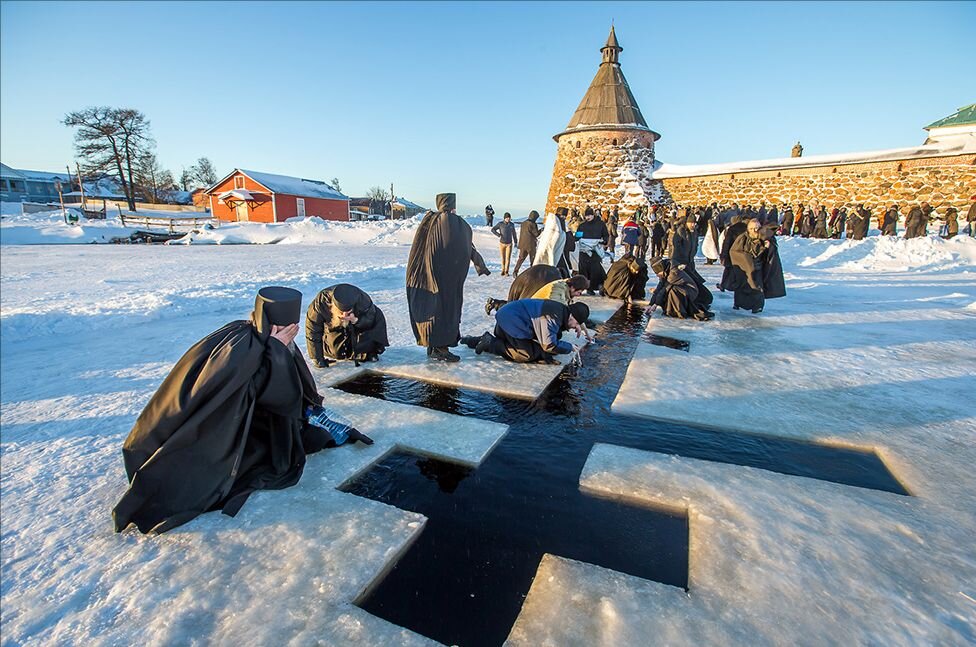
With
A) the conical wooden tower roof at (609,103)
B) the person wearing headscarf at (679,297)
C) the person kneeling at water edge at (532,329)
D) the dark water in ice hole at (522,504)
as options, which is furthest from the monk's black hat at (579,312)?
the conical wooden tower roof at (609,103)

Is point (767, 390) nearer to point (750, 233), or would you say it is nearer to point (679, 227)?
point (750, 233)

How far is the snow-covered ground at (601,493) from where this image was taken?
5.26 ft

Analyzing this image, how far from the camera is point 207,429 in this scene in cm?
212

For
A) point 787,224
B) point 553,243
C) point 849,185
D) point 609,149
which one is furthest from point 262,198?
point 849,185

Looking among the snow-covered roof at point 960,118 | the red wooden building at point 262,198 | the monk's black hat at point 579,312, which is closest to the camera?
the monk's black hat at point 579,312

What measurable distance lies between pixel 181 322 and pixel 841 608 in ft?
24.0

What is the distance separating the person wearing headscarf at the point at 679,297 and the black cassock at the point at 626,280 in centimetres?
111

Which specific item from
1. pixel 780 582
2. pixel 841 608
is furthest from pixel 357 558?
pixel 841 608

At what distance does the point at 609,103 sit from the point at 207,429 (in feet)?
81.9

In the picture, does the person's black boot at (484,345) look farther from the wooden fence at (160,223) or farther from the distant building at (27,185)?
the distant building at (27,185)

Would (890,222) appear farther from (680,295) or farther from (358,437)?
(358,437)

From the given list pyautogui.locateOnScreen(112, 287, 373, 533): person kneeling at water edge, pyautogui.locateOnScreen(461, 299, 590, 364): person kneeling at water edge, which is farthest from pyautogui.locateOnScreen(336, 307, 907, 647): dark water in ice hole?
pyautogui.locateOnScreen(461, 299, 590, 364): person kneeling at water edge

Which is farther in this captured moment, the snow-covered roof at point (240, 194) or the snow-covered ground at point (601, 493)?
the snow-covered roof at point (240, 194)

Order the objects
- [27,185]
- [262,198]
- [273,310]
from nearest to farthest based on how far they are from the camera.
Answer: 1. [273,310]
2. [262,198]
3. [27,185]
